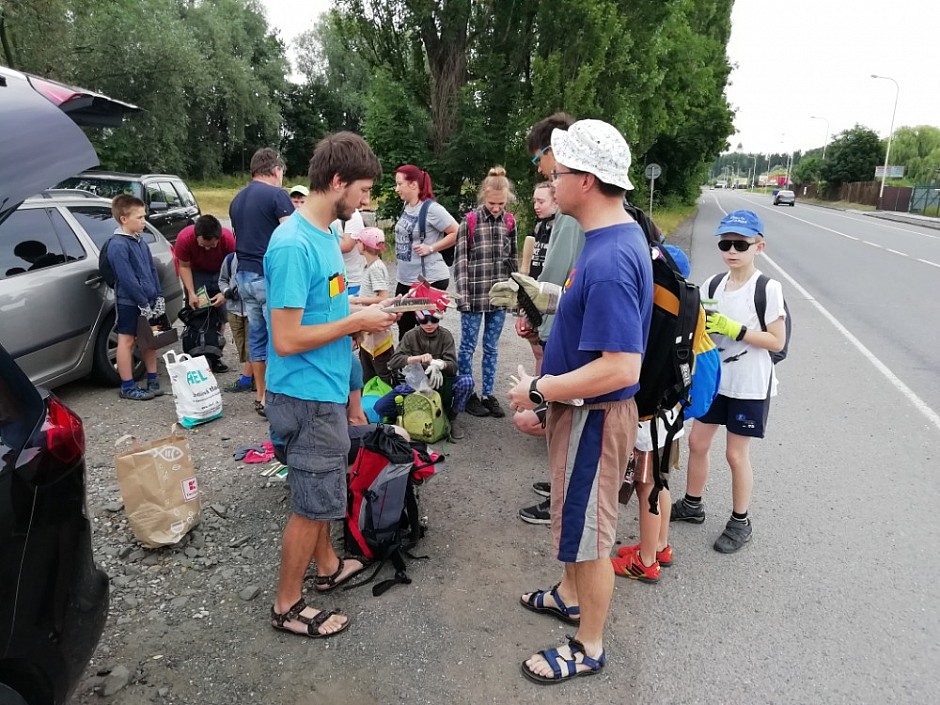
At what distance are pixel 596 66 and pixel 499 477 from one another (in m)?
10.6

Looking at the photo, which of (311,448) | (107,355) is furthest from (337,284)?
(107,355)

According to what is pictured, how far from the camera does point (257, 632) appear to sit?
8.80 feet

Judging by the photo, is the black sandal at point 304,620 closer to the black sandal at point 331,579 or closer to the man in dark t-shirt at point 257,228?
the black sandal at point 331,579

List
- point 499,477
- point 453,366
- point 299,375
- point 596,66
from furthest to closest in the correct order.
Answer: point 596,66
point 453,366
point 499,477
point 299,375

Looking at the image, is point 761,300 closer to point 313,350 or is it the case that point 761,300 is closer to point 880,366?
point 313,350

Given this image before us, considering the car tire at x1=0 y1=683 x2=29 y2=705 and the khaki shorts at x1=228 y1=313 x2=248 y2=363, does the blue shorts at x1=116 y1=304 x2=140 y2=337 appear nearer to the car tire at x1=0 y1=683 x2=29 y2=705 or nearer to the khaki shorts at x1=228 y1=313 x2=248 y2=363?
the khaki shorts at x1=228 y1=313 x2=248 y2=363

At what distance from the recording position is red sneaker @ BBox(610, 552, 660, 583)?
10.0 ft

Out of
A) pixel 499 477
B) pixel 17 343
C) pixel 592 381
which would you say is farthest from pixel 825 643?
pixel 17 343

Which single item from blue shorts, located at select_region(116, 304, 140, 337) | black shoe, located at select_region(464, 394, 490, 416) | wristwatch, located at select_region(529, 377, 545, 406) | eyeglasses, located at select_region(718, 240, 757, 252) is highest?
eyeglasses, located at select_region(718, 240, 757, 252)

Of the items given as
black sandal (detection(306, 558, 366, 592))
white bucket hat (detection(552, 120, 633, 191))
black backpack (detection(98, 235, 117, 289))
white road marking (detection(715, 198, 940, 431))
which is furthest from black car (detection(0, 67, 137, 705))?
white road marking (detection(715, 198, 940, 431))

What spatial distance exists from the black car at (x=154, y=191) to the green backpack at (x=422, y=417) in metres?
6.09

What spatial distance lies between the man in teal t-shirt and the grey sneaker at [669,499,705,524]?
204cm

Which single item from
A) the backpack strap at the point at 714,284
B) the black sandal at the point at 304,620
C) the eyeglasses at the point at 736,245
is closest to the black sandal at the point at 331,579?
the black sandal at the point at 304,620

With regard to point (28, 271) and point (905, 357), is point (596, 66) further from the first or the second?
point (28, 271)
